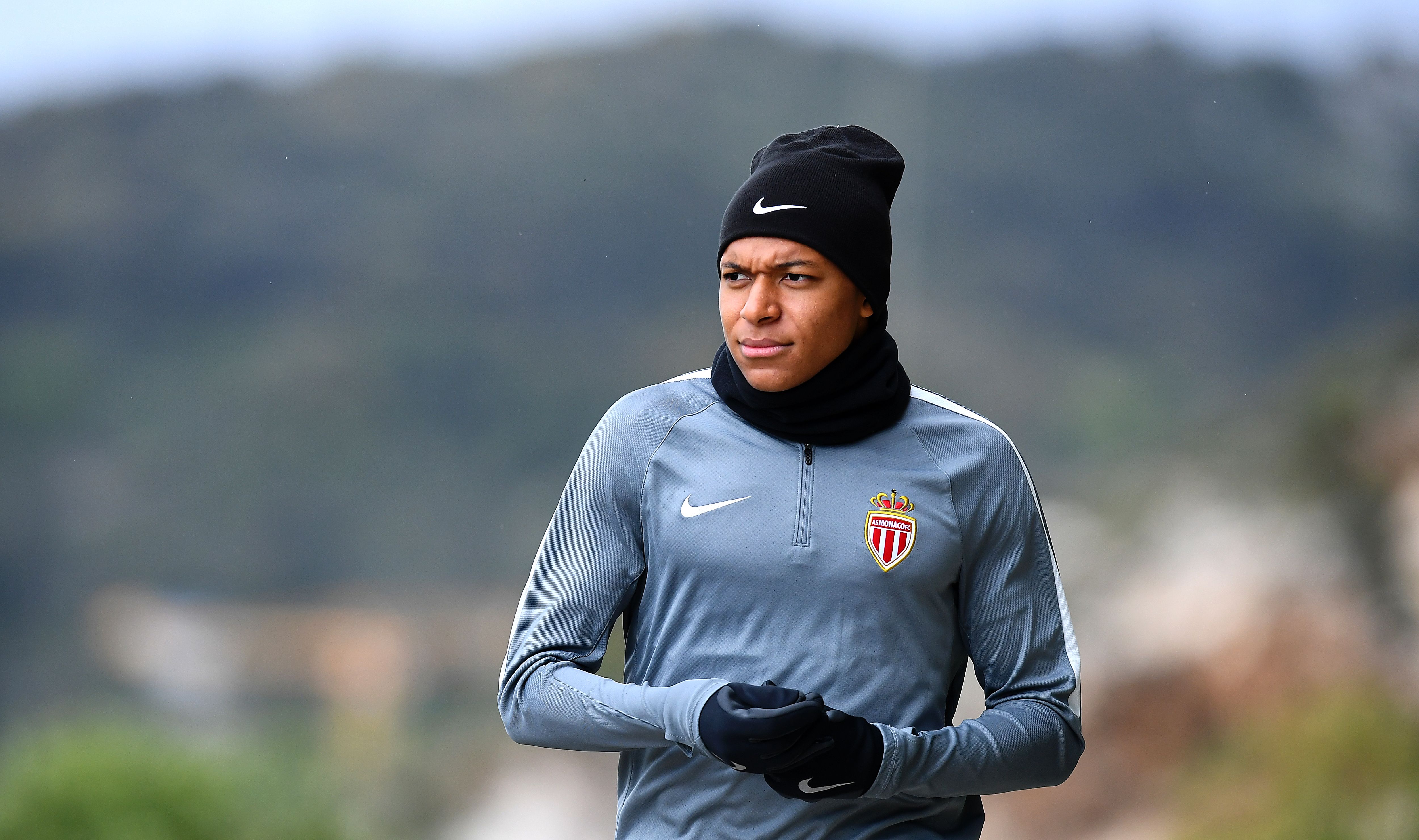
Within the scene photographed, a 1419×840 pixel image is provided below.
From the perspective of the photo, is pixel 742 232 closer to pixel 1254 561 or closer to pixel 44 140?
pixel 1254 561

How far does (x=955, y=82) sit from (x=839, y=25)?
757 mm

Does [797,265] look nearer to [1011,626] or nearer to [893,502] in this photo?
[893,502]

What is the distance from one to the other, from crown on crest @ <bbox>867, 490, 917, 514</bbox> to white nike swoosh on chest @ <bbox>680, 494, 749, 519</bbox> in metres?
0.12

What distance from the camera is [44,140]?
805 centimetres

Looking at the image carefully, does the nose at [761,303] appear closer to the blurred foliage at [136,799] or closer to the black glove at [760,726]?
the black glove at [760,726]

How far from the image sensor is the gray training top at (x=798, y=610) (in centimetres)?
126

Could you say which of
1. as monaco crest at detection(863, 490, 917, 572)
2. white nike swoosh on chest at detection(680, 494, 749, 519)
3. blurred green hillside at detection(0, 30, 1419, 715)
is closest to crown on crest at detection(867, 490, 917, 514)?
as monaco crest at detection(863, 490, 917, 572)

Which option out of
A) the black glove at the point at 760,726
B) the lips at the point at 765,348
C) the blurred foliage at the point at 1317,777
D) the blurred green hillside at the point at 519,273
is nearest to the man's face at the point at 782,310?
the lips at the point at 765,348

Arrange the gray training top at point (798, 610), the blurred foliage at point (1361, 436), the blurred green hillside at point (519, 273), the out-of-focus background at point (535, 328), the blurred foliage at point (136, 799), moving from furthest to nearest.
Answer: the blurred green hillside at point (519, 273) → the out-of-focus background at point (535, 328) → the blurred foliage at point (1361, 436) → the blurred foliage at point (136, 799) → the gray training top at point (798, 610)

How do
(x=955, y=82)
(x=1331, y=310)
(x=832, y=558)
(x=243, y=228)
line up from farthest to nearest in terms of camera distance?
(x=243, y=228) < (x=955, y=82) < (x=1331, y=310) < (x=832, y=558)

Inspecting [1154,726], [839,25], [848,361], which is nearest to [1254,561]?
[1154,726]

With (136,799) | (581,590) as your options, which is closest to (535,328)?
(136,799)

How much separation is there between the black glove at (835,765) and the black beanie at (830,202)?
435mm

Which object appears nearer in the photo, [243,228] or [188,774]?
[188,774]
